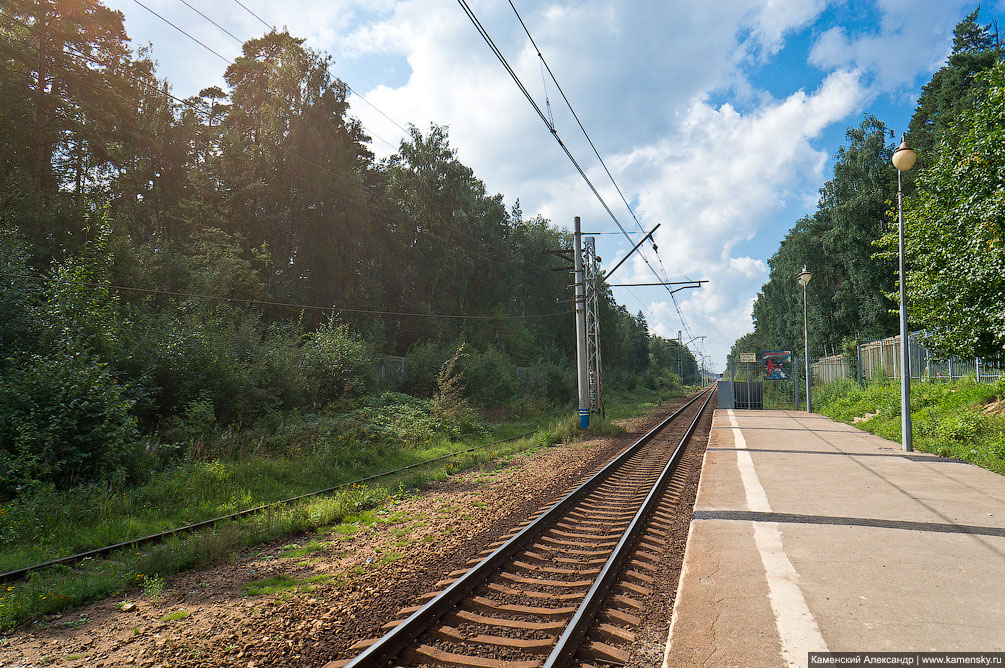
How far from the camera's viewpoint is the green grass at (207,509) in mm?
5883

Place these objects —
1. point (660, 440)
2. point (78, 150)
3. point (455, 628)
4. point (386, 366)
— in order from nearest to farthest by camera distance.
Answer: point (455, 628) < point (660, 440) < point (78, 150) < point (386, 366)

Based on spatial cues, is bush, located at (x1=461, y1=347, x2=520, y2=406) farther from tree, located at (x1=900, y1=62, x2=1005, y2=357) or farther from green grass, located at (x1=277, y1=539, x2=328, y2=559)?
green grass, located at (x1=277, y1=539, x2=328, y2=559)

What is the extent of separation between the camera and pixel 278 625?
4.61 meters

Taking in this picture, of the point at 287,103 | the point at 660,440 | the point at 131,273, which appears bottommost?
the point at 660,440

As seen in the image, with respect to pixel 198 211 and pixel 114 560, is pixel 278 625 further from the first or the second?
pixel 198 211

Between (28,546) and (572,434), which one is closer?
(28,546)

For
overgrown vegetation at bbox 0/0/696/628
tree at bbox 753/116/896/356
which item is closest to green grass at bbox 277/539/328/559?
overgrown vegetation at bbox 0/0/696/628

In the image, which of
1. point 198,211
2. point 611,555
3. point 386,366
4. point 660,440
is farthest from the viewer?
point 198,211

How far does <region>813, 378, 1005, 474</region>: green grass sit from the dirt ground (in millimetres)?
11087

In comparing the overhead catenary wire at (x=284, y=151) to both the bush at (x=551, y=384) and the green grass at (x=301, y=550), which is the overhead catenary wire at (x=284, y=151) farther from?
the green grass at (x=301, y=550)

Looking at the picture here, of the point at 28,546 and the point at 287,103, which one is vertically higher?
the point at 287,103

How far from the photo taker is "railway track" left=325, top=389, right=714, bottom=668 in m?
3.92

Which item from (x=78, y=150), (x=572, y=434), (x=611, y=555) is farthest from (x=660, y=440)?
(x=78, y=150)

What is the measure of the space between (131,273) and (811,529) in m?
20.2
